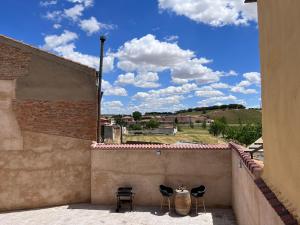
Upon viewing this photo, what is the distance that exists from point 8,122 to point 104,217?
227 inches

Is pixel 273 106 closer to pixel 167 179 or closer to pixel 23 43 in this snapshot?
pixel 167 179

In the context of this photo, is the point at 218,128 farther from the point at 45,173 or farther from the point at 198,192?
the point at 45,173

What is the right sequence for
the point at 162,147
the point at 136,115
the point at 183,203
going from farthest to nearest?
1. the point at 136,115
2. the point at 162,147
3. the point at 183,203

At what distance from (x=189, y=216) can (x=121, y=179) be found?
134 inches

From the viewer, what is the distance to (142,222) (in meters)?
12.5

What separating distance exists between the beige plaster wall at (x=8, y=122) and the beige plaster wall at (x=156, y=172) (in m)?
3.31

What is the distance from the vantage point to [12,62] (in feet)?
46.9

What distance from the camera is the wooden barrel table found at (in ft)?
43.6

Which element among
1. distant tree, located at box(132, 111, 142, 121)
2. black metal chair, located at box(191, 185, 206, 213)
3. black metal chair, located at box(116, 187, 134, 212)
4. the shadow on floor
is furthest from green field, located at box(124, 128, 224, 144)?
distant tree, located at box(132, 111, 142, 121)

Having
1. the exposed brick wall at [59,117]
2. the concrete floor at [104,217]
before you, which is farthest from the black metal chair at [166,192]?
the exposed brick wall at [59,117]

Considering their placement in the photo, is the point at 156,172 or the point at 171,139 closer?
the point at 156,172

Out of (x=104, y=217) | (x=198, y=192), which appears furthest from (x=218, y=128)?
(x=104, y=217)

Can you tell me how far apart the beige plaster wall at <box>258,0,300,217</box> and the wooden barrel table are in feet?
24.0

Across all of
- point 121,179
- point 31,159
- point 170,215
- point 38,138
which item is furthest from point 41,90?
point 170,215
